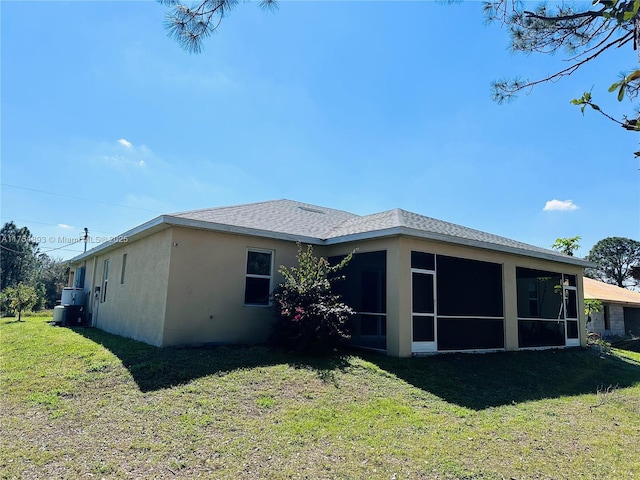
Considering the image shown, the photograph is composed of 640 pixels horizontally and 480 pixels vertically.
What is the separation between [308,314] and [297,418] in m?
3.48

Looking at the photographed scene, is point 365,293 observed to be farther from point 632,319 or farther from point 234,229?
point 632,319

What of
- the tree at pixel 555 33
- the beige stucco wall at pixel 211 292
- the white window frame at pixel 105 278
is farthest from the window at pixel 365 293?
the white window frame at pixel 105 278

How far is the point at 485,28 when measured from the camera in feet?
17.0

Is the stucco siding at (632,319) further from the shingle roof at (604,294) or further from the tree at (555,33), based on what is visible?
the tree at (555,33)

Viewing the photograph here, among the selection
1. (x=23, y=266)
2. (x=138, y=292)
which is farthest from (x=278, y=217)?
(x=23, y=266)

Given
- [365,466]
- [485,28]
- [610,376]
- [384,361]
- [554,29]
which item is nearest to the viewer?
[365,466]

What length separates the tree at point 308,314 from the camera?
8.77 metres

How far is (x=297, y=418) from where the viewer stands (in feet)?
17.9

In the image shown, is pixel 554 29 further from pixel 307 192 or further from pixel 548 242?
pixel 548 242

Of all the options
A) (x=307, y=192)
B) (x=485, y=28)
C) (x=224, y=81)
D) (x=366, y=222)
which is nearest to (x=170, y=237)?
(x=224, y=81)

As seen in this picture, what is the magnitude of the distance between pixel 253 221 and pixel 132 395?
5895 mm

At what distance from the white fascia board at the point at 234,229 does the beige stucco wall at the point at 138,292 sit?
57 centimetres

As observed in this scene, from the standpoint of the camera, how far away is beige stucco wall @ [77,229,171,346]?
954 centimetres

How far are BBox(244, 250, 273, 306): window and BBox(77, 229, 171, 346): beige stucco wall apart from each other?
6.93ft
